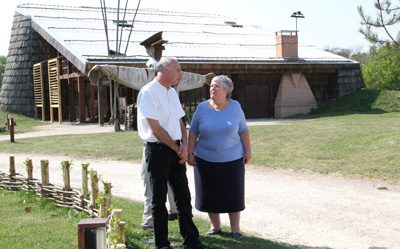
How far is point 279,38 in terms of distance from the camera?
2509 cm

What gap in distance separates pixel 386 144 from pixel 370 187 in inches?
119

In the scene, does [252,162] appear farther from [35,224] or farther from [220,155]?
[35,224]

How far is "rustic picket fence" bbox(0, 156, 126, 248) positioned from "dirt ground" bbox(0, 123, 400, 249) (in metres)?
0.94

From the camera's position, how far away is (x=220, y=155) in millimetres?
4734

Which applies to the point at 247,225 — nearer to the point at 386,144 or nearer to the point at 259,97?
the point at 386,144

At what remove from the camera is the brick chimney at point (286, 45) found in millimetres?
24797

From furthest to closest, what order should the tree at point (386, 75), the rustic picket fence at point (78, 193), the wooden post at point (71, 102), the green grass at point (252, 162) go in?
the tree at point (386, 75), the wooden post at point (71, 102), the green grass at point (252, 162), the rustic picket fence at point (78, 193)

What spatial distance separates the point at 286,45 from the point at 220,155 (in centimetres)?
2107

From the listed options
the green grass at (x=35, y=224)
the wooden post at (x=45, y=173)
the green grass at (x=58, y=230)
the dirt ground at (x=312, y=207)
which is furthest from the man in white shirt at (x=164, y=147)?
the wooden post at (x=45, y=173)

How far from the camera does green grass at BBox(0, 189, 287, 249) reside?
14.7 ft

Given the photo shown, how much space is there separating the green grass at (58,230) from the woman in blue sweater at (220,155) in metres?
0.27

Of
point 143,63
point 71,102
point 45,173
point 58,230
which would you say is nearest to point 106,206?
point 58,230

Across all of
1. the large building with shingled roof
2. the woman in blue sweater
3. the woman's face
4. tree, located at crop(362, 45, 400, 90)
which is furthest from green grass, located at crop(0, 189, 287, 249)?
tree, located at crop(362, 45, 400, 90)

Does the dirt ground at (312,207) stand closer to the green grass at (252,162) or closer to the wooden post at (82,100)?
the green grass at (252,162)
